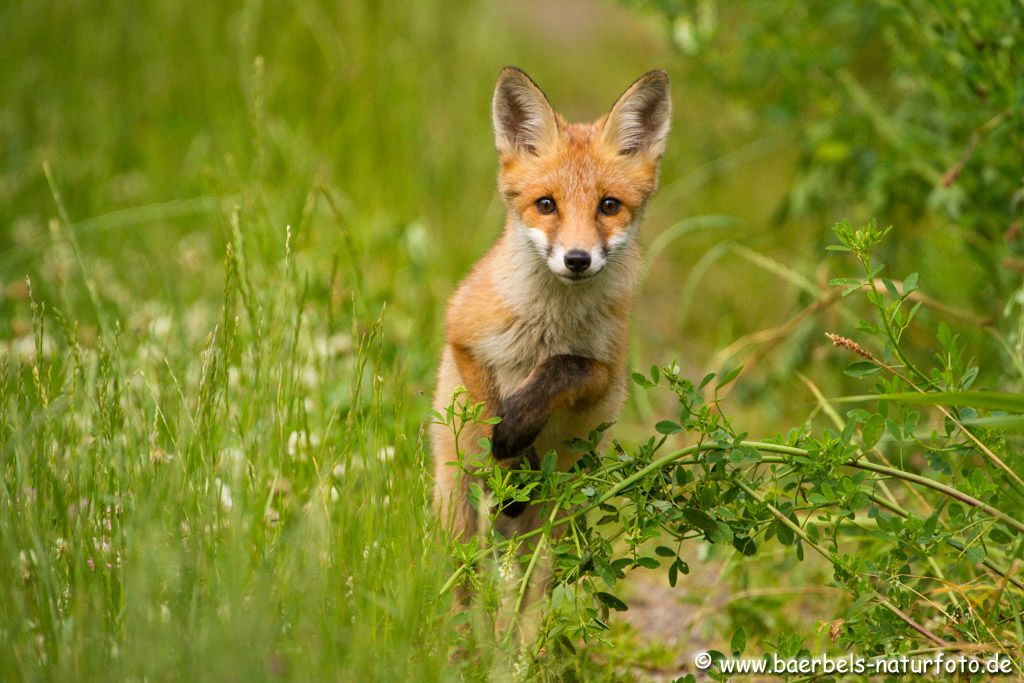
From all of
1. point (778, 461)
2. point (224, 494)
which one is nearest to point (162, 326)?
point (224, 494)

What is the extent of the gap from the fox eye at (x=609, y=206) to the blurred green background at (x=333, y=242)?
0.83 metres

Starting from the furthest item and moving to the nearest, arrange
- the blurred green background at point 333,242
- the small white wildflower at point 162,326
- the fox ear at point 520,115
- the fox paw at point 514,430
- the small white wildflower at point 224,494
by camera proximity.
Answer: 1. the small white wildflower at point 162,326
2. the fox ear at point 520,115
3. the fox paw at point 514,430
4. the small white wildflower at point 224,494
5. the blurred green background at point 333,242

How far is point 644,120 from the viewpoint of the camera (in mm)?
3523

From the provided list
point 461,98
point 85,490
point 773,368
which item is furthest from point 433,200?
point 85,490

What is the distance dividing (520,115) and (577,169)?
16.1 inches

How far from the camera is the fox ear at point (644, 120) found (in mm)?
3418

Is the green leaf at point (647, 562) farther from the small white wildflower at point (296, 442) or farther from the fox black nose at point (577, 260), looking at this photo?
the small white wildflower at point (296, 442)

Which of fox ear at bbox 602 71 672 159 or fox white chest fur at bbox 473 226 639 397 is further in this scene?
fox ear at bbox 602 71 672 159

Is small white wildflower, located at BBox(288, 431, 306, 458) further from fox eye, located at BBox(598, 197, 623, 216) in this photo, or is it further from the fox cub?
fox eye, located at BBox(598, 197, 623, 216)

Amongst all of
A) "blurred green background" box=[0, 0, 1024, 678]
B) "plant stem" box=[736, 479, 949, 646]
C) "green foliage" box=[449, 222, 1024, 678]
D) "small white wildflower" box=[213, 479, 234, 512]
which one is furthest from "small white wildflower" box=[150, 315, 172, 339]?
"plant stem" box=[736, 479, 949, 646]

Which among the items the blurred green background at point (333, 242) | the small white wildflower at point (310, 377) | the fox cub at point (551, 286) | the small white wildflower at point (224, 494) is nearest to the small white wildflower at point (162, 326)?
the blurred green background at point (333, 242)

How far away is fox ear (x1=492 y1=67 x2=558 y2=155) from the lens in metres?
3.40

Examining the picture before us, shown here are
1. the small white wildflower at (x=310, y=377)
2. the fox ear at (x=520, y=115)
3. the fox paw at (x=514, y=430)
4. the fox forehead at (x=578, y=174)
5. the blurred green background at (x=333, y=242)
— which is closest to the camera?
the blurred green background at (x=333, y=242)

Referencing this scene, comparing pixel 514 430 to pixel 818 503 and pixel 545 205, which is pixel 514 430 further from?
pixel 818 503
